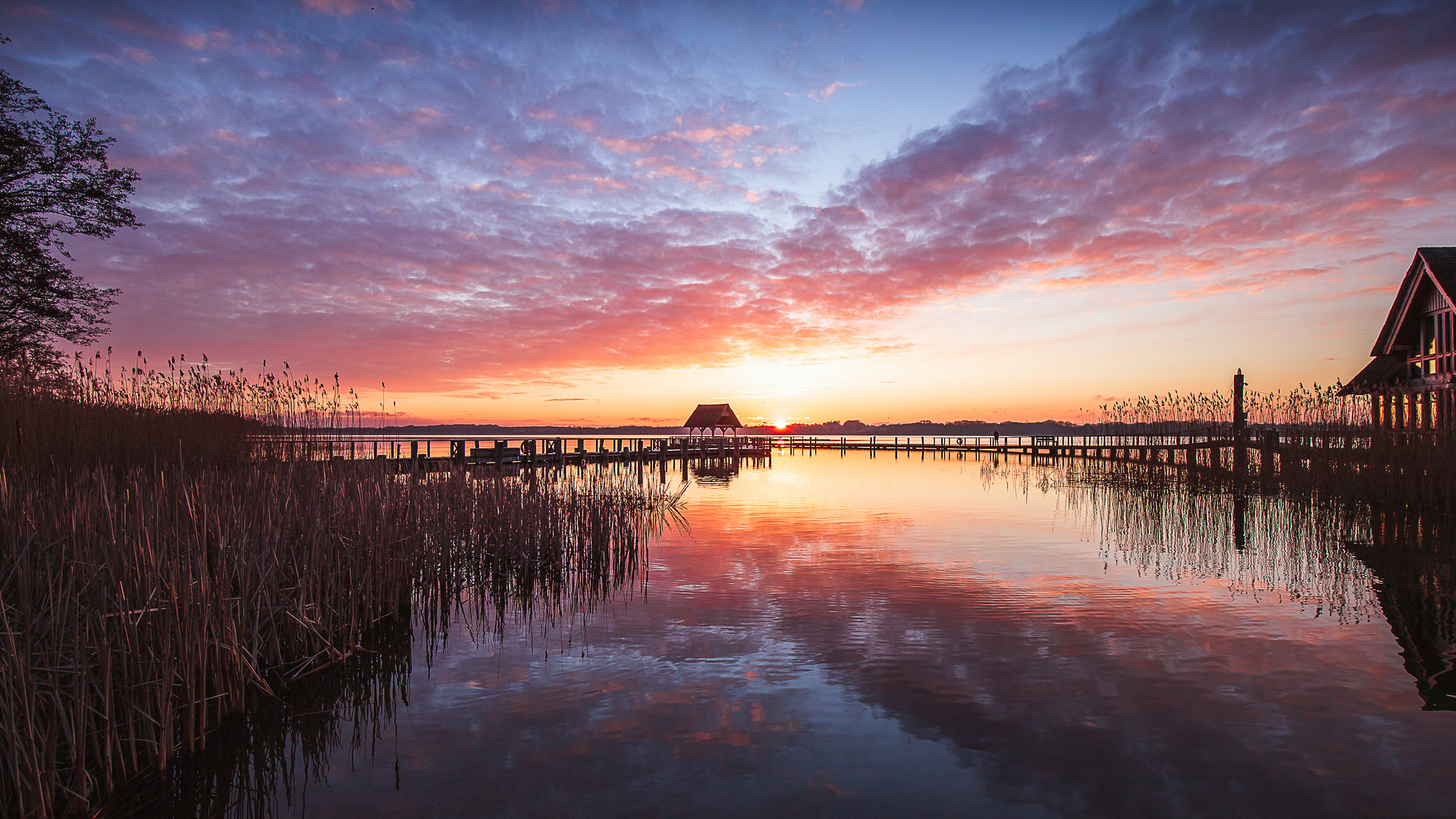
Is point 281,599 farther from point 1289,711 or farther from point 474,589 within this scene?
point 1289,711

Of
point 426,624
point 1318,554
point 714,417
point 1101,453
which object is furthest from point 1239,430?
point 714,417

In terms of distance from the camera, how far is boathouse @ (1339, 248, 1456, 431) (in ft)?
64.1

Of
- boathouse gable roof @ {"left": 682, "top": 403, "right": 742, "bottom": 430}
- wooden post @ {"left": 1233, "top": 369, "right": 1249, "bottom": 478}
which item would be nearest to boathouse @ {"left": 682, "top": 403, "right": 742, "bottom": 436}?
boathouse gable roof @ {"left": 682, "top": 403, "right": 742, "bottom": 430}

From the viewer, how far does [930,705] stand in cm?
555

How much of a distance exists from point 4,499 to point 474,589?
4674mm

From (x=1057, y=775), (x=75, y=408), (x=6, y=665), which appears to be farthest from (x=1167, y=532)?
(x=75, y=408)

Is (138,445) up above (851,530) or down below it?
above

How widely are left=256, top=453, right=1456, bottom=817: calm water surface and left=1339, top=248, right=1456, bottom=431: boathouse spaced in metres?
14.3

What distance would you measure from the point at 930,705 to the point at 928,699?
0.12 metres

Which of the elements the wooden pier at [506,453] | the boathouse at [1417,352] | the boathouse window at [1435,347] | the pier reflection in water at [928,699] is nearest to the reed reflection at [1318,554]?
the pier reflection in water at [928,699]

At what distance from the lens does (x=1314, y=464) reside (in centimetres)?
1636

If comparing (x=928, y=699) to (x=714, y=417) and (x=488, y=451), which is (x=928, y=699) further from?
(x=714, y=417)

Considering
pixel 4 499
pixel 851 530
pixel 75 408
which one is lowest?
pixel 851 530

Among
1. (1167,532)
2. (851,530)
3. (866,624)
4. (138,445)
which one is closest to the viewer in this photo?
(866,624)
